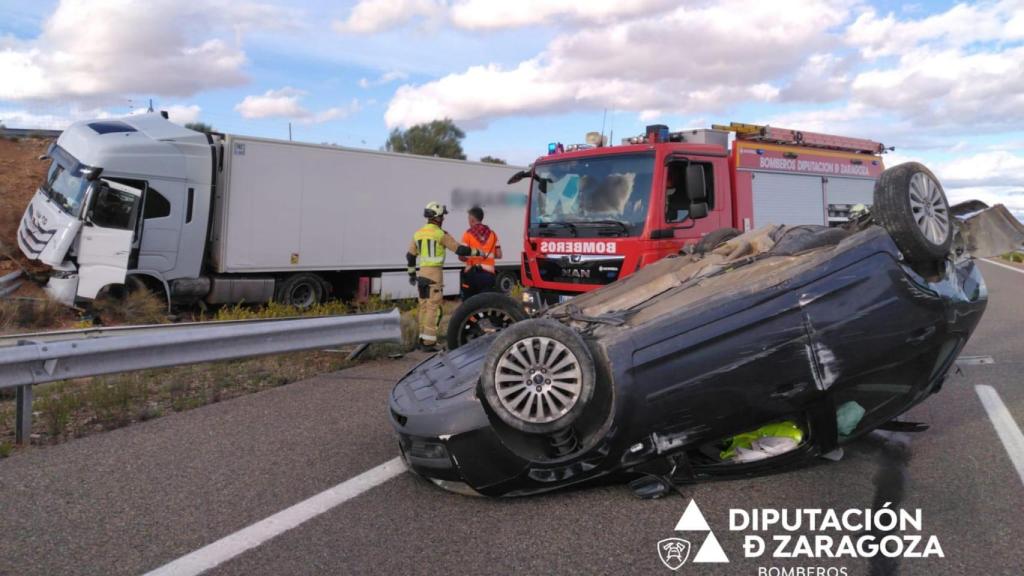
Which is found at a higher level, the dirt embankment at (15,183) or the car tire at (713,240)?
the dirt embankment at (15,183)

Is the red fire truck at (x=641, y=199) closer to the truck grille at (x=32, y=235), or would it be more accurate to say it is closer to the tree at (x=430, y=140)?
the truck grille at (x=32, y=235)

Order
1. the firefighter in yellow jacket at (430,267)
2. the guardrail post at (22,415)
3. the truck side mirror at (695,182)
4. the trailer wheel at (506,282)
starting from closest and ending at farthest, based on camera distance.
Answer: the guardrail post at (22,415) < the truck side mirror at (695,182) < the firefighter in yellow jacket at (430,267) < the trailer wheel at (506,282)

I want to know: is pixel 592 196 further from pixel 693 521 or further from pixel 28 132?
→ pixel 28 132

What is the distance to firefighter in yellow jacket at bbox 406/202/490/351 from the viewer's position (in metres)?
9.04

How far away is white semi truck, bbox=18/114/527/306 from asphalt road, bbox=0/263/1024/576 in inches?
318

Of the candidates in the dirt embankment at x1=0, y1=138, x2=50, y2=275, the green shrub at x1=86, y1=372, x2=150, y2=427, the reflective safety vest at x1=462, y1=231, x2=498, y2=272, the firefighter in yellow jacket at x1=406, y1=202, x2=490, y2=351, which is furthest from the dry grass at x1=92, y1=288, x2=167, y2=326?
the green shrub at x1=86, y1=372, x2=150, y2=427

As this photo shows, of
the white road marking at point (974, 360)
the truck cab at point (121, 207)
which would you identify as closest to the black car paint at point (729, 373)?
the white road marking at point (974, 360)

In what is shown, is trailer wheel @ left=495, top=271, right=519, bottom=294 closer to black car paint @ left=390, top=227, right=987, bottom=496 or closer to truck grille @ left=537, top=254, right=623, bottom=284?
truck grille @ left=537, top=254, right=623, bottom=284

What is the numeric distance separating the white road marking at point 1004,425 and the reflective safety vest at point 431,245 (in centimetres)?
551

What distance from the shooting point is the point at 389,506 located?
3.94 m

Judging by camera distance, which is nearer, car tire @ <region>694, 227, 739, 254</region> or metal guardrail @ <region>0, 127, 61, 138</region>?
car tire @ <region>694, 227, 739, 254</region>

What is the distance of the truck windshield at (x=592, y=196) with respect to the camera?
320 inches

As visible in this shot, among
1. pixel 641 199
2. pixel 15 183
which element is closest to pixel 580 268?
pixel 641 199
